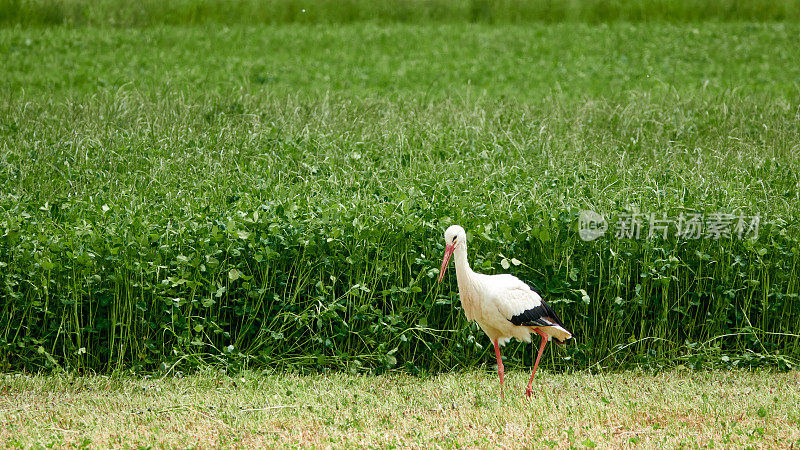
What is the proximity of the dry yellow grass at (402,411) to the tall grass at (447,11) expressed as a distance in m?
18.7

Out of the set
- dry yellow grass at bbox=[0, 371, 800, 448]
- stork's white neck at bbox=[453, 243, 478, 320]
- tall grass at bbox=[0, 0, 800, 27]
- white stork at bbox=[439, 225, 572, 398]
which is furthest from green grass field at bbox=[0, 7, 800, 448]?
tall grass at bbox=[0, 0, 800, 27]

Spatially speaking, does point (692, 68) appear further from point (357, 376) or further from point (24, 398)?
point (24, 398)

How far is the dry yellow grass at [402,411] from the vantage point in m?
4.52

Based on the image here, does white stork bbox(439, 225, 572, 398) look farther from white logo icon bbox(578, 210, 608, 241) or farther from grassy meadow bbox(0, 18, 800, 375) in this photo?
white logo icon bbox(578, 210, 608, 241)

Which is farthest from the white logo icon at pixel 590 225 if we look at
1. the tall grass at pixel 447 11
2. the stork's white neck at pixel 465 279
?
the tall grass at pixel 447 11

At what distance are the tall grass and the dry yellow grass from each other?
18696mm

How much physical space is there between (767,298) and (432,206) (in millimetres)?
2523

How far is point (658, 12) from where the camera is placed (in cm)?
2384

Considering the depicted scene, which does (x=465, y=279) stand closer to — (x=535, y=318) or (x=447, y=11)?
(x=535, y=318)

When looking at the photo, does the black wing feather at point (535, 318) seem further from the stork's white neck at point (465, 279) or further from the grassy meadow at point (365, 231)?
the grassy meadow at point (365, 231)

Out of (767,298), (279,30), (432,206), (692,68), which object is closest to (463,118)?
(432,206)

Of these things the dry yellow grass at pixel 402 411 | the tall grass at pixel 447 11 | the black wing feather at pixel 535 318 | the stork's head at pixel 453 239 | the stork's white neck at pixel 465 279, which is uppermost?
the tall grass at pixel 447 11
